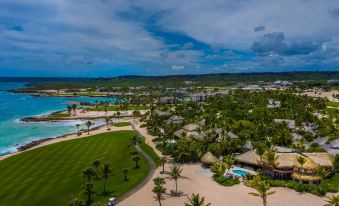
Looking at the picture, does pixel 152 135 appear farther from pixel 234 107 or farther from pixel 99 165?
pixel 234 107

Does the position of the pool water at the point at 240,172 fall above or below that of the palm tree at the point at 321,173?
below

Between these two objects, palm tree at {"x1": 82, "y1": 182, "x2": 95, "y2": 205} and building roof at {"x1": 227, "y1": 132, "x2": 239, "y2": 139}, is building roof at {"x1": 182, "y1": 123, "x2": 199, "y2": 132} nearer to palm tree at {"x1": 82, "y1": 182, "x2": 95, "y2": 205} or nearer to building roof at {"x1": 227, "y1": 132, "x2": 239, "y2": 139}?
building roof at {"x1": 227, "y1": 132, "x2": 239, "y2": 139}

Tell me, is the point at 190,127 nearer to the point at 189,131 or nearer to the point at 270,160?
the point at 189,131

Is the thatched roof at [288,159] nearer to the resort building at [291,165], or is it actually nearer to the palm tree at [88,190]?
the resort building at [291,165]

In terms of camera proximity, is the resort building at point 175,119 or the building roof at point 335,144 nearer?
the building roof at point 335,144

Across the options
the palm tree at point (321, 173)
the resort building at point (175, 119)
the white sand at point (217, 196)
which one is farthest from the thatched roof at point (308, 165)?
the resort building at point (175, 119)

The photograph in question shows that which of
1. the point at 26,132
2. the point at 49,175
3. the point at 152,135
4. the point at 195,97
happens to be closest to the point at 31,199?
the point at 49,175

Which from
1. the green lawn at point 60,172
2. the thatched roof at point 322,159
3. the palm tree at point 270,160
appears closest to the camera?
the green lawn at point 60,172
